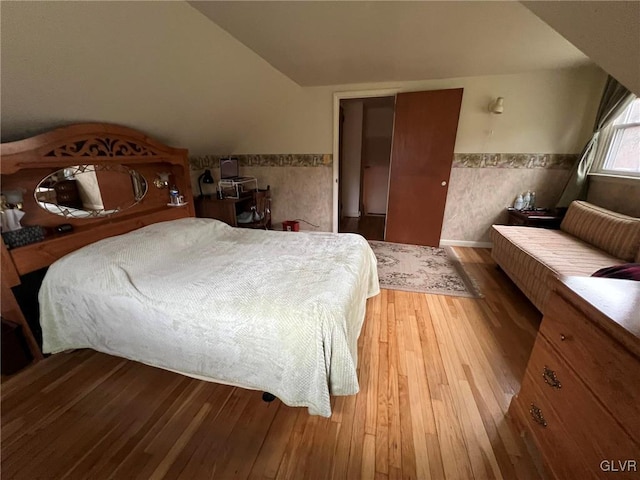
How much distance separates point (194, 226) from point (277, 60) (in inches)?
71.1

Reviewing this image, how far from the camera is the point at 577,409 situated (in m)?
0.85

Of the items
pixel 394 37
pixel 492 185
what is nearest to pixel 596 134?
pixel 492 185

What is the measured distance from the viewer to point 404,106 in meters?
3.09

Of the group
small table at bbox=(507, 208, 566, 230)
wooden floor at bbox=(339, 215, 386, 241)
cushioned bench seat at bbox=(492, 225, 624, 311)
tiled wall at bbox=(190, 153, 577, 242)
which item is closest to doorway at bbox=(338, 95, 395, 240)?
wooden floor at bbox=(339, 215, 386, 241)

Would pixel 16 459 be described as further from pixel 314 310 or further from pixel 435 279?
pixel 435 279

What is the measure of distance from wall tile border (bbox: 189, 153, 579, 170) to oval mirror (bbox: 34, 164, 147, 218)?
Answer: 1.34 meters

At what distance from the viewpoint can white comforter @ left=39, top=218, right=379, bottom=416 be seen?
1099 mm

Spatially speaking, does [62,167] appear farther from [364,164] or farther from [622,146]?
[622,146]

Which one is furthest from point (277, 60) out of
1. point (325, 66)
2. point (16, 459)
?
point (16, 459)

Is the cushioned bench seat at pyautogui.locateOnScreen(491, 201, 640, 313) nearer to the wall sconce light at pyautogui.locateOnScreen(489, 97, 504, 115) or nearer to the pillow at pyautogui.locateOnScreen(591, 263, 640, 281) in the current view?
the pillow at pyautogui.locateOnScreen(591, 263, 640, 281)

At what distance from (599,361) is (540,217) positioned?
2539mm

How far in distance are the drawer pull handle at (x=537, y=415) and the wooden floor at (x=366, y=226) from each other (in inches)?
112

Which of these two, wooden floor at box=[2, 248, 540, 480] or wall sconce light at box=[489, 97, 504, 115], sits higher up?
wall sconce light at box=[489, 97, 504, 115]

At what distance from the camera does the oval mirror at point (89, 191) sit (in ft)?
5.51
